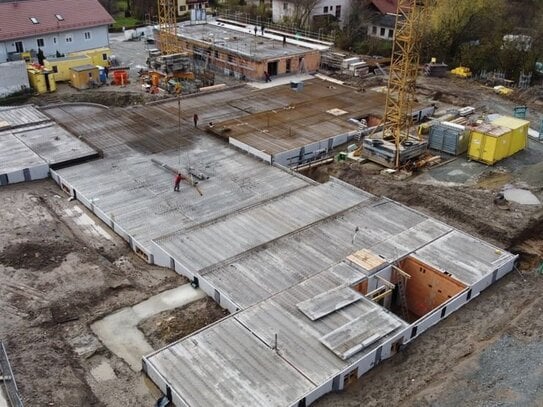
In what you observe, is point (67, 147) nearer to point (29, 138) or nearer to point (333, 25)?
point (29, 138)

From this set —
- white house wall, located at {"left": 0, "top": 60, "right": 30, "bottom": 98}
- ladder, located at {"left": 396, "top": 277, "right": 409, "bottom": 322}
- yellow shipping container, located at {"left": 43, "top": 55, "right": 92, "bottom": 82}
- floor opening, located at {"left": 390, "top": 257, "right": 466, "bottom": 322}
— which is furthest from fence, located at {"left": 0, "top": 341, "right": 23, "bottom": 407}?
yellow shipping container, located at {"left": 43, "top": 55, "right": 92, "bottom": 82}

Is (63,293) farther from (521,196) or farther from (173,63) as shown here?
(173,63)

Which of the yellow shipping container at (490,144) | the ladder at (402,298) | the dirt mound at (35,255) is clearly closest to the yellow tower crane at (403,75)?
the yellow shipping container at (490,144)

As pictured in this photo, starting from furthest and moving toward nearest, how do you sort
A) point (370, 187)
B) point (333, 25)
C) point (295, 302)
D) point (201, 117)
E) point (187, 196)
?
point (333, 25) < point (201, 117) < point (370, 187) < point (187, 196) < point (295, 302)

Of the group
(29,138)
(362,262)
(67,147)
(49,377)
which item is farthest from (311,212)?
(29,138)

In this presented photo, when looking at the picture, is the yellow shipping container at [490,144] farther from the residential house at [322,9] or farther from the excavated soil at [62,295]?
the residential house at [322,9]

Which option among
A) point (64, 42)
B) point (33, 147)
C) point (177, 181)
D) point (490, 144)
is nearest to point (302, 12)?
point (64, 42)

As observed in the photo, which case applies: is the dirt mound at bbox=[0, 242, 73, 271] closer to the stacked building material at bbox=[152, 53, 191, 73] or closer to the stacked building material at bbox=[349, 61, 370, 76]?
the stacked building material at bbox=[152, 53, 191, 73]
